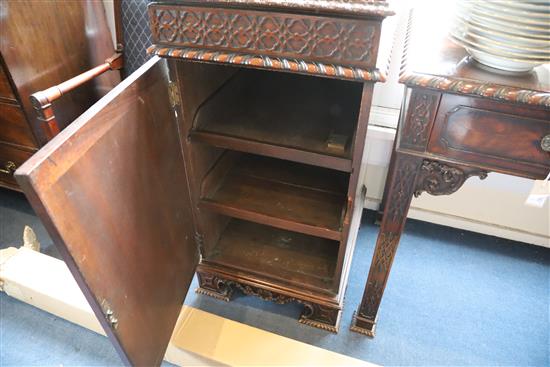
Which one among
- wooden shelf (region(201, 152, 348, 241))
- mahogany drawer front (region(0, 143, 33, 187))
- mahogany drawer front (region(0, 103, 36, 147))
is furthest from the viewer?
mahogany drawer front (region(0, 143, 33, 187))

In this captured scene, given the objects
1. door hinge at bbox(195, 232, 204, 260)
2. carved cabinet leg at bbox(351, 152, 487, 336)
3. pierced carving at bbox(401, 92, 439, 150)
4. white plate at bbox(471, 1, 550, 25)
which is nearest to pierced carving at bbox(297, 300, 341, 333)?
carved cabinet leg at bbox(351, 152, 487, 336)

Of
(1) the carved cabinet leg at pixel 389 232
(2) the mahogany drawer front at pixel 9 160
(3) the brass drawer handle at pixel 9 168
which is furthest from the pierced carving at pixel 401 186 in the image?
(3) the brass drawer handle at pixel 9 168

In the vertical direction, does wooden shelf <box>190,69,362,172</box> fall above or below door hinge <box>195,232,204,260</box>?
above

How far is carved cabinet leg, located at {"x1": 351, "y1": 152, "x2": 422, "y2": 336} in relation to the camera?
69cm

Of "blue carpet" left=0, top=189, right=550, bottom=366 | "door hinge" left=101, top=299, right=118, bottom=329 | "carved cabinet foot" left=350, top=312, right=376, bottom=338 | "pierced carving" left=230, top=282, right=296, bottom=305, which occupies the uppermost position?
"door hinge" left=101, top=299, right=118, bottom=329

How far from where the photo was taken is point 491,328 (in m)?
1.02

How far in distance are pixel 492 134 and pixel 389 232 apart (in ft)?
0.91

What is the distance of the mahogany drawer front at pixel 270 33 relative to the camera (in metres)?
0.55

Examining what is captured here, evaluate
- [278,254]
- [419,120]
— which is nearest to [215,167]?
[278,254]

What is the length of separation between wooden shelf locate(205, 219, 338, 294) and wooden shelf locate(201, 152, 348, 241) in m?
0.17

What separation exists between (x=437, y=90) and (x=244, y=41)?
305 mm

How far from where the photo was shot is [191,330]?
989 mm

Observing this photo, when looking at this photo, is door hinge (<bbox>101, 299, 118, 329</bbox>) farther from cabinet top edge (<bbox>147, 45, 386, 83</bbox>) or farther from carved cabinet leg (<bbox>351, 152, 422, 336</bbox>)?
carved cabinet leg (<bbox>351, 152, 422, 336</bbox>)

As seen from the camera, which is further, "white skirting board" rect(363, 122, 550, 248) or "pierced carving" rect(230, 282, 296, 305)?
"white skirting board" rect(363, 122, 550, 248)
